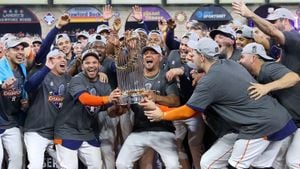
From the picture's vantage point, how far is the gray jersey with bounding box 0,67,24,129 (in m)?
6.34

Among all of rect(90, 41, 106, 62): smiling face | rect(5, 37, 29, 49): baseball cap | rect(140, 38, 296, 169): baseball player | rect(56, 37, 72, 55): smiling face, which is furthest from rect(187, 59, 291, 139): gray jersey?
rect(56, 37, 72, 55): smiling face

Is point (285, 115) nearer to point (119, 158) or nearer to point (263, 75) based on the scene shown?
point (263, 75)

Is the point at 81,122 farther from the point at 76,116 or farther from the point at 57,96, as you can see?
the point at 57,96

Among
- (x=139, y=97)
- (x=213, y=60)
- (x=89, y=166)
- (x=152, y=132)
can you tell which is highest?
(x=213, y=60)

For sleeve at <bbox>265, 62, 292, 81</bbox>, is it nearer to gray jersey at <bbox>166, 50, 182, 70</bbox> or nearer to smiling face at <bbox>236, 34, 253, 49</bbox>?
smiling face at <bbox>236, 34, 253, 49</bbox>

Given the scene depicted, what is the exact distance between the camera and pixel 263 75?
18.7 ft

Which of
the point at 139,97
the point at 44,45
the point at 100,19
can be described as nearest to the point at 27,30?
the point at 100,19

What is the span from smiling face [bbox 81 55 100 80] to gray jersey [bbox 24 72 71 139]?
1.08 feet

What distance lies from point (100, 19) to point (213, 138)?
26.0ft

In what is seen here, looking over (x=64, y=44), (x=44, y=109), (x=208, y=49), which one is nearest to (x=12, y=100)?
(x=44, y=109)

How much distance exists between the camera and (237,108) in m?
5.38

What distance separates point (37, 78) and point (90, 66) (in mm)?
584

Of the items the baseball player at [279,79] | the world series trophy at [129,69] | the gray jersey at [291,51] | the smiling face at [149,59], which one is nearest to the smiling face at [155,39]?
the smiling face at [149,59]

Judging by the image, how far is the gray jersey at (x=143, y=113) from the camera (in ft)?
20.6
